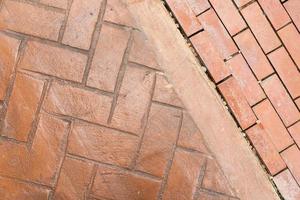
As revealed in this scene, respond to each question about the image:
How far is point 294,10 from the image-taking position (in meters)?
2.76

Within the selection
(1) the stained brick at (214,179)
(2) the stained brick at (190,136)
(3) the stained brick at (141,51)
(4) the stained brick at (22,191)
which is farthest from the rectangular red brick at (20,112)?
(1) the stained brick at (214,179)

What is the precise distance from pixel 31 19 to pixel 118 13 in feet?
1.91

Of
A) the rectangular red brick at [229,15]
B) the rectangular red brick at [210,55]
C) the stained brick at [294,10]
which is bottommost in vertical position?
the rectangular red brick at [210,55]

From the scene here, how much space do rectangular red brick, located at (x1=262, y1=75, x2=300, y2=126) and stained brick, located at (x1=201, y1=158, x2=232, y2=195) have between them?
0.58m

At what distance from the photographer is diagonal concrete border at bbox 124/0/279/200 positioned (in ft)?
8.71

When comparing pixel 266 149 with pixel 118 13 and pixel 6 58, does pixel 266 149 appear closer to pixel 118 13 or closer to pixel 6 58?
pixel 118 13

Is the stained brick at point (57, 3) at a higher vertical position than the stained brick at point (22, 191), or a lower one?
higher

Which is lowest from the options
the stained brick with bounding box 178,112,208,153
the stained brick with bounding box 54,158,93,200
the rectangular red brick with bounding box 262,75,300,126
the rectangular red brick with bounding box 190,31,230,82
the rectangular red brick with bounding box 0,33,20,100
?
the stained brick with bounding box 54,158,93,200

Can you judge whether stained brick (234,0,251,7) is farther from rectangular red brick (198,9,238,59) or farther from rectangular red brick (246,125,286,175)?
rectangular red brick (246,125,286,175)

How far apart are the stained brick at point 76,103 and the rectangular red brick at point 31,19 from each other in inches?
14.3

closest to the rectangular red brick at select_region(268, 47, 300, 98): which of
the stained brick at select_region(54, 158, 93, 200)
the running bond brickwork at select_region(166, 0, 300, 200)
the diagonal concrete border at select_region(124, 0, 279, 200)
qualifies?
the running bond brickwork at select_region(166, 0, 300, 200)

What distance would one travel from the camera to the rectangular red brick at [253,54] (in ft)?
8.89

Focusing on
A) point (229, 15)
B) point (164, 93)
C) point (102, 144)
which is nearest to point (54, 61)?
point (102, 144)

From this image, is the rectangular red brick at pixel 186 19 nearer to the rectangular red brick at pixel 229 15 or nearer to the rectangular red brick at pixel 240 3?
the rectangular red brick at pixel 229 15
